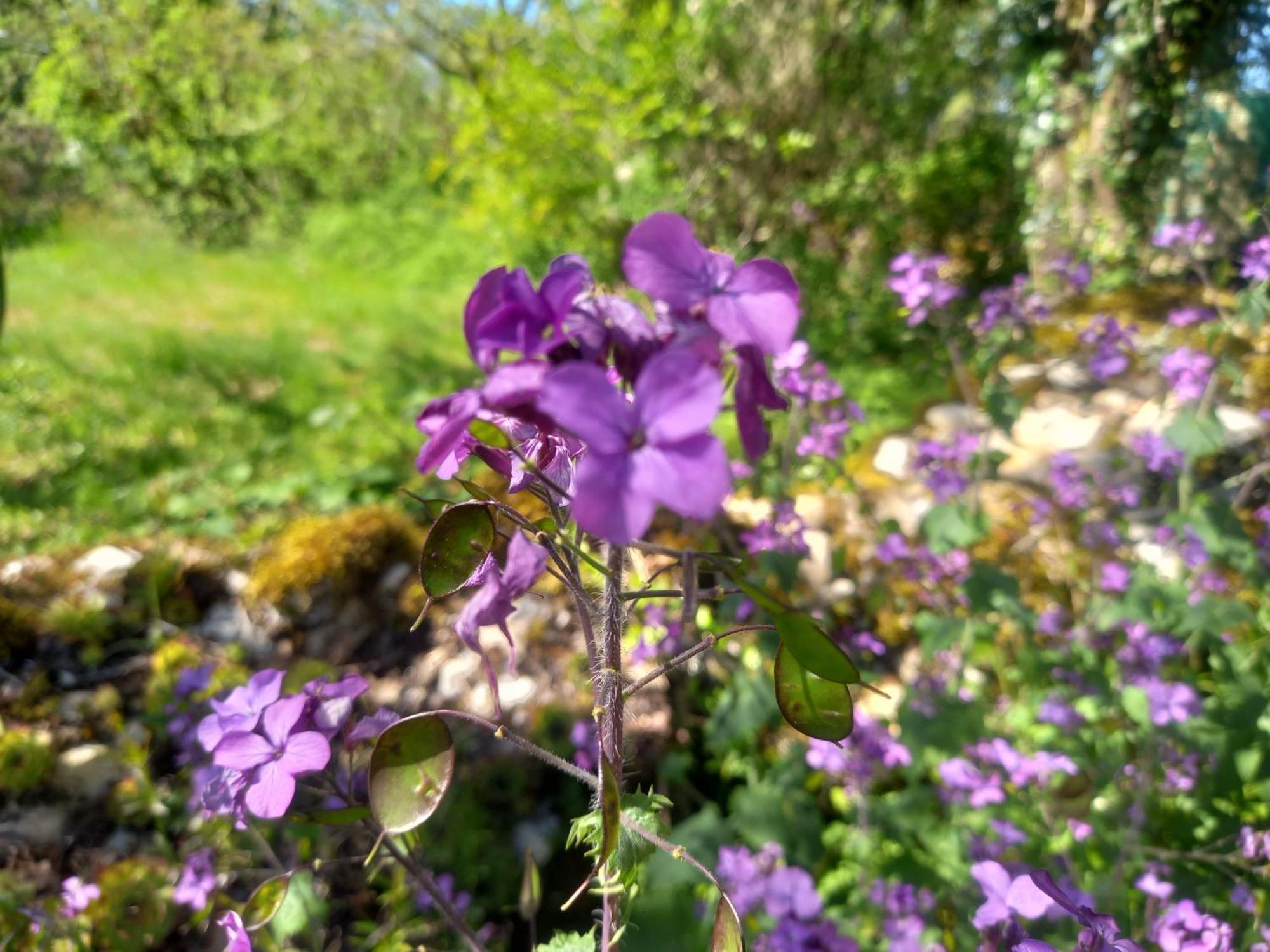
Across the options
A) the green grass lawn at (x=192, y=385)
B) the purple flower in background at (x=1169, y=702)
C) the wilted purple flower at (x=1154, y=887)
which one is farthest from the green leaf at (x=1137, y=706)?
the green grass lawn at (x=192, y=385)

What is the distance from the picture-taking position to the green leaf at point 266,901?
80 centimetres

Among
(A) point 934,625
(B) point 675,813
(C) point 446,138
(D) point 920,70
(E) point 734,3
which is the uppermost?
(E) point 734,3

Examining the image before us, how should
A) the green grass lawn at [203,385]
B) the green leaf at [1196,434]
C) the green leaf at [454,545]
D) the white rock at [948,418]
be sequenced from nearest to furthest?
the green leaf at [454,545] → the green leaf at [1196,434] → the green grass lawn at [203,385] → the white rock at [948,418]

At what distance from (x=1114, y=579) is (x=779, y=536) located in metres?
1.07

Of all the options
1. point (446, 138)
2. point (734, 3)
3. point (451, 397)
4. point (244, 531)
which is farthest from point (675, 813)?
point (446, 138)

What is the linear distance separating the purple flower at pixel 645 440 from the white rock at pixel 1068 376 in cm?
395

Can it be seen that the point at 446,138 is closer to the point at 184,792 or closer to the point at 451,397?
the point at 184,792

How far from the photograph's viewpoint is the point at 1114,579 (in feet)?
6.91

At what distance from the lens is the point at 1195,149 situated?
2.89 m

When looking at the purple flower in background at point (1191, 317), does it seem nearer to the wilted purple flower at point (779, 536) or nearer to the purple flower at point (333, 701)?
the wilted purple flower at point (779, 536)

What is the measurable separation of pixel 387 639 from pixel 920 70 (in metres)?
5.78

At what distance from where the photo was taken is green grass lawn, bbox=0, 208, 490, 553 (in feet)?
11.1

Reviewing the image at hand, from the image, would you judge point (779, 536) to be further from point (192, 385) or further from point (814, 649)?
point (192, 385)

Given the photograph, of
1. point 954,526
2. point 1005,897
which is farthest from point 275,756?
point 954,526
